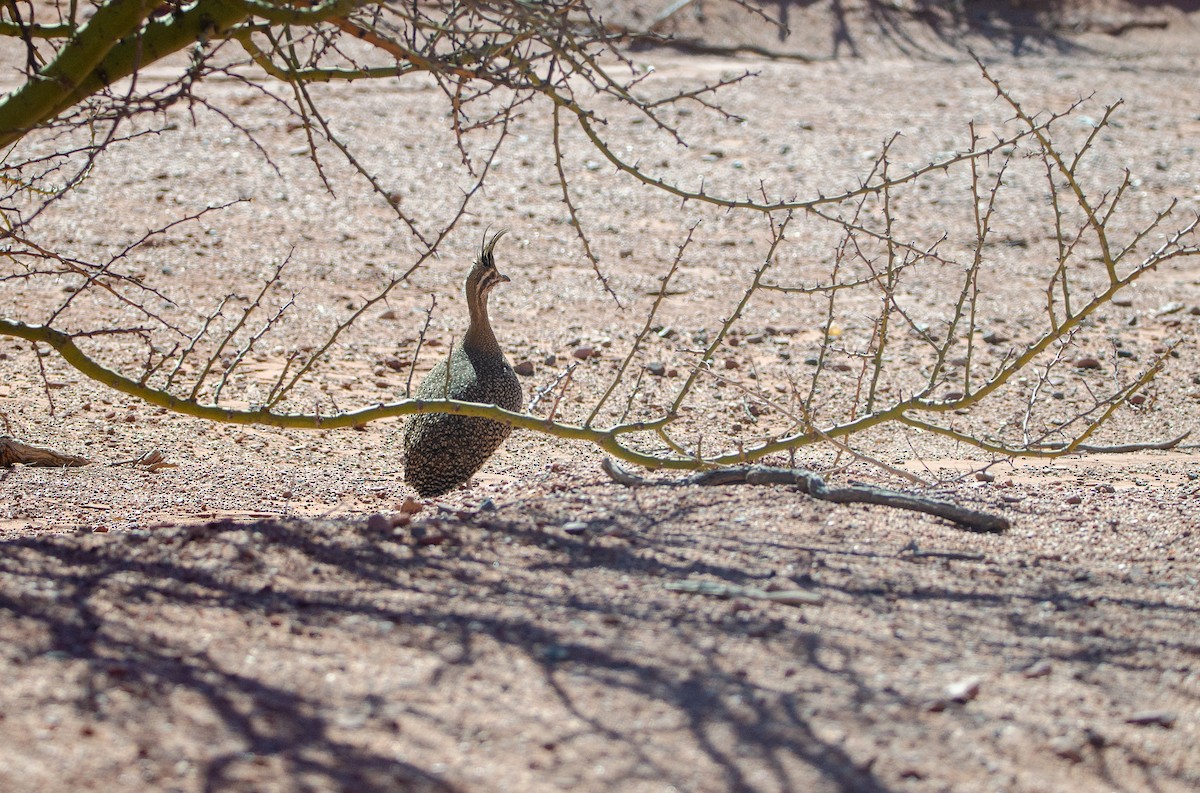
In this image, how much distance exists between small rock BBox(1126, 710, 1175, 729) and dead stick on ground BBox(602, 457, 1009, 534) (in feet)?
4.14

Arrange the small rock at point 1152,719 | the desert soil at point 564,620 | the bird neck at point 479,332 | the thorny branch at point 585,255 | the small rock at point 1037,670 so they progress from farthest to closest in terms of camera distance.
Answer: the bird neck at point 479,332, the thorny branch at point 585,255, the small rock at point 1037,670, the small rock at point 1152,719, the desert soil at point 564,620

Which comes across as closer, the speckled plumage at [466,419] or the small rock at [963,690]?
the small rock at [963,690]

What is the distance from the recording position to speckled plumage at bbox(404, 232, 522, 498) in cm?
562

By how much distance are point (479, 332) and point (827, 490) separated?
2.28m

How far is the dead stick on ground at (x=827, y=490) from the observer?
13.1 feet

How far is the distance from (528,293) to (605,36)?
512cm

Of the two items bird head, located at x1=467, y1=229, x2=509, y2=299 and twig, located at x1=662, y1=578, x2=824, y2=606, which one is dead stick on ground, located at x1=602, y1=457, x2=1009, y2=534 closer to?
twig, located at x1=662, y1=578, x2=824, y2=606

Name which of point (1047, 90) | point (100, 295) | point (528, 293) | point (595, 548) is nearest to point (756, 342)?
point (528, 293)

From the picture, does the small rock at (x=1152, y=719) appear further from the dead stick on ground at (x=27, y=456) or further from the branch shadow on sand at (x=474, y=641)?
the dead stick on ground at (x=27, y=456)

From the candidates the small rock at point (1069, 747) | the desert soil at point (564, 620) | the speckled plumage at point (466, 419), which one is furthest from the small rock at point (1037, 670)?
the speckled plumage at point (466, 419)

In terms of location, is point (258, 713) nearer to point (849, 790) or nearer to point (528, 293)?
point (849, 790)

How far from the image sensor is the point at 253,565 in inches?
134

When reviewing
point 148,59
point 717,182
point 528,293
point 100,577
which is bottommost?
point 100,577

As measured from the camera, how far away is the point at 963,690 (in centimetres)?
275
